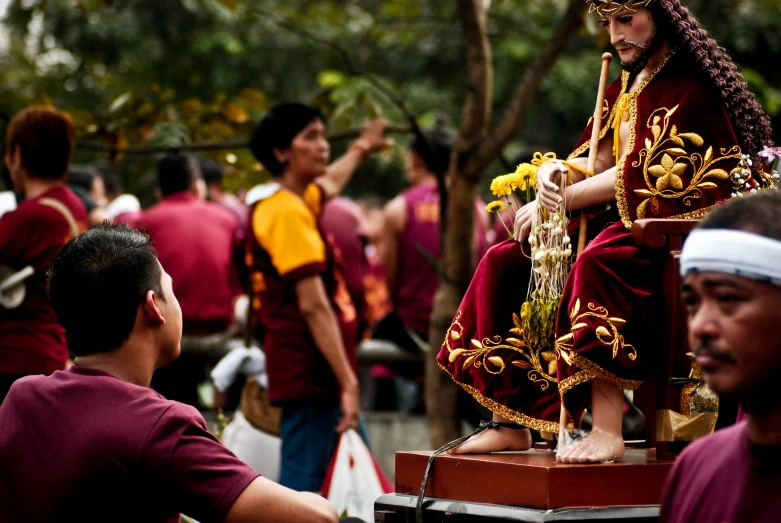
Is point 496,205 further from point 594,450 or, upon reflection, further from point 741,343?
point 741,343

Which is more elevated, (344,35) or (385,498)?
(344,35)

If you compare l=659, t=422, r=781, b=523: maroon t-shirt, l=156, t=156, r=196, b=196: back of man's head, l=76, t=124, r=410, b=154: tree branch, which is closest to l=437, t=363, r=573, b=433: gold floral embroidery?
l=659, t=422, r=781, b=523: maroon t-shirt

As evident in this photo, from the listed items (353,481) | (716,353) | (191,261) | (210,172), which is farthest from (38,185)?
(716,353)

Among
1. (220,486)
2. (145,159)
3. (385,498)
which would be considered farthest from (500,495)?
(145,159)

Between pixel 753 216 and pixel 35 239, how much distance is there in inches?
155

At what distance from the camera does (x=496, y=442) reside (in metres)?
3.86

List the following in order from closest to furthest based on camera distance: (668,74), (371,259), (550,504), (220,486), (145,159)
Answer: (220,486) → (550,504) → (668,74) → (371,259) → (145,159)

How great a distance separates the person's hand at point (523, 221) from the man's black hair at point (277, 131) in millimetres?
2401

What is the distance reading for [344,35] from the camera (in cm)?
1609

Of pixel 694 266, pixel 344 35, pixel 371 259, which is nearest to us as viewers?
pixel 694 266

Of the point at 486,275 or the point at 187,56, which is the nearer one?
the point at 486,275

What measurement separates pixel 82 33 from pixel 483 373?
13.6m

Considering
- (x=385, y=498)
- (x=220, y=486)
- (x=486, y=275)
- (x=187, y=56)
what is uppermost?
(x=187, y=56)

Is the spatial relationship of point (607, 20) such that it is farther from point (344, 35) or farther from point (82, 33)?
point (82, 33)
